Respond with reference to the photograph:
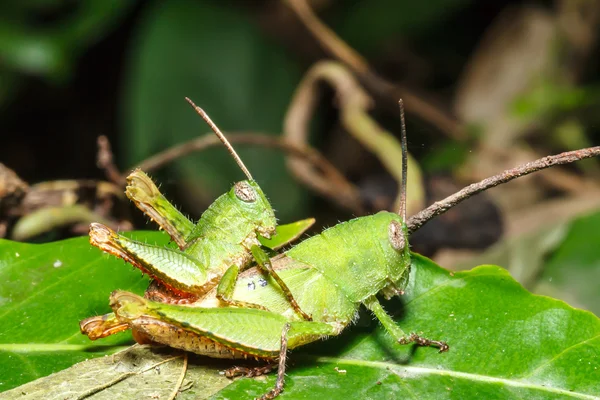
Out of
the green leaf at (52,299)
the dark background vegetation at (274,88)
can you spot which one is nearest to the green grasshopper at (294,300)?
the green leaf at (52,299)

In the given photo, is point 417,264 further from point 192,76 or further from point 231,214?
point 192,76

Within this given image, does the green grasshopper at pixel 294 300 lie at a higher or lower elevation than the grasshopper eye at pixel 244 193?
lower

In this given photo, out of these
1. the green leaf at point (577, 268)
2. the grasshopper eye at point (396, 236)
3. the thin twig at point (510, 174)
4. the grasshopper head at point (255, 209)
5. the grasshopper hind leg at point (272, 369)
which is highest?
the thin twig at point (510, 174)

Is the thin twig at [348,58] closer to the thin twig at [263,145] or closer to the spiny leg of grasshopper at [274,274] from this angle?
→ the thin twig at [263,145]

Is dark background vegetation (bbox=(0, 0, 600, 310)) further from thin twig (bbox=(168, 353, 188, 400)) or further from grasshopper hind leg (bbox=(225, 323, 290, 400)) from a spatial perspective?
thin twig (bbox=(168, 353, 188, 400))

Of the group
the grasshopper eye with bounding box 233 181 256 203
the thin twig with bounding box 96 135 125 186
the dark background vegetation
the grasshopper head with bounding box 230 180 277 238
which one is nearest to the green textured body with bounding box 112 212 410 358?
the grasshopper head with bounding box 230 180 277 238

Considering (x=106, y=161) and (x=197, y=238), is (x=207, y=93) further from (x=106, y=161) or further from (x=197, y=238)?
(x=197, y=238)
